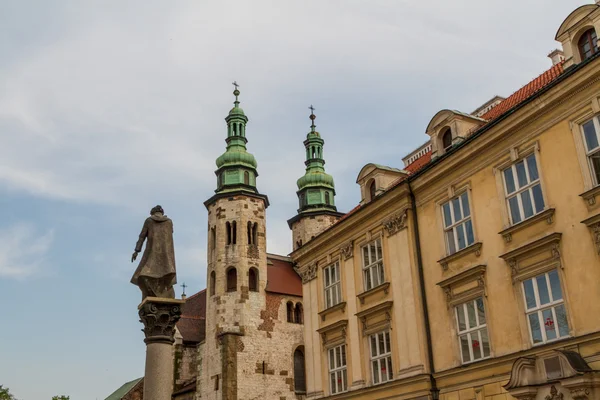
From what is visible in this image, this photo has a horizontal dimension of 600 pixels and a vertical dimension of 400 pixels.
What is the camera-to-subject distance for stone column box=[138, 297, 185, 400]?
1105 centimetres

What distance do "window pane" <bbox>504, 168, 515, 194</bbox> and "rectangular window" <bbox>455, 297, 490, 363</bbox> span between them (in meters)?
3.15

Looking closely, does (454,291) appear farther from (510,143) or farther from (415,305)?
(510,143)

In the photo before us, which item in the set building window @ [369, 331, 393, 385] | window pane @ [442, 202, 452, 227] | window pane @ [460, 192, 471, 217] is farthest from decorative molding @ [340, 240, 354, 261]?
window pane @ [460, 192, 471, 217]

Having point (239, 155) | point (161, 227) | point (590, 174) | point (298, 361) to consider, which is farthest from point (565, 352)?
point (239, 155)

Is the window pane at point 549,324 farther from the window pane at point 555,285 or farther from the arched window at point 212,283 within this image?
the arched window at point 212,283

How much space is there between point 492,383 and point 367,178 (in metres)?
10.2

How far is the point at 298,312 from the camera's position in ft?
166

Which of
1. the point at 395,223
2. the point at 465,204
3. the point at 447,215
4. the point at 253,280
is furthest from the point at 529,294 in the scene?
the point at 253,280

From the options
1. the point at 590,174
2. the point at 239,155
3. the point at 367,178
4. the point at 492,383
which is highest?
the point at 239,155

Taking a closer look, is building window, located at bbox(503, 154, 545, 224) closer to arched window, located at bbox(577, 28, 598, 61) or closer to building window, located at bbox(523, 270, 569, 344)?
building window, located at bbox(523, 270, 569, 344)

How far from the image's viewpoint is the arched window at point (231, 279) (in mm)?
47875

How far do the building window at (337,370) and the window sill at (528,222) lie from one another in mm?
8483

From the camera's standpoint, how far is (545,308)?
15984mm

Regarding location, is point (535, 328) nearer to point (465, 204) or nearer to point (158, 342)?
point (465, 204)
